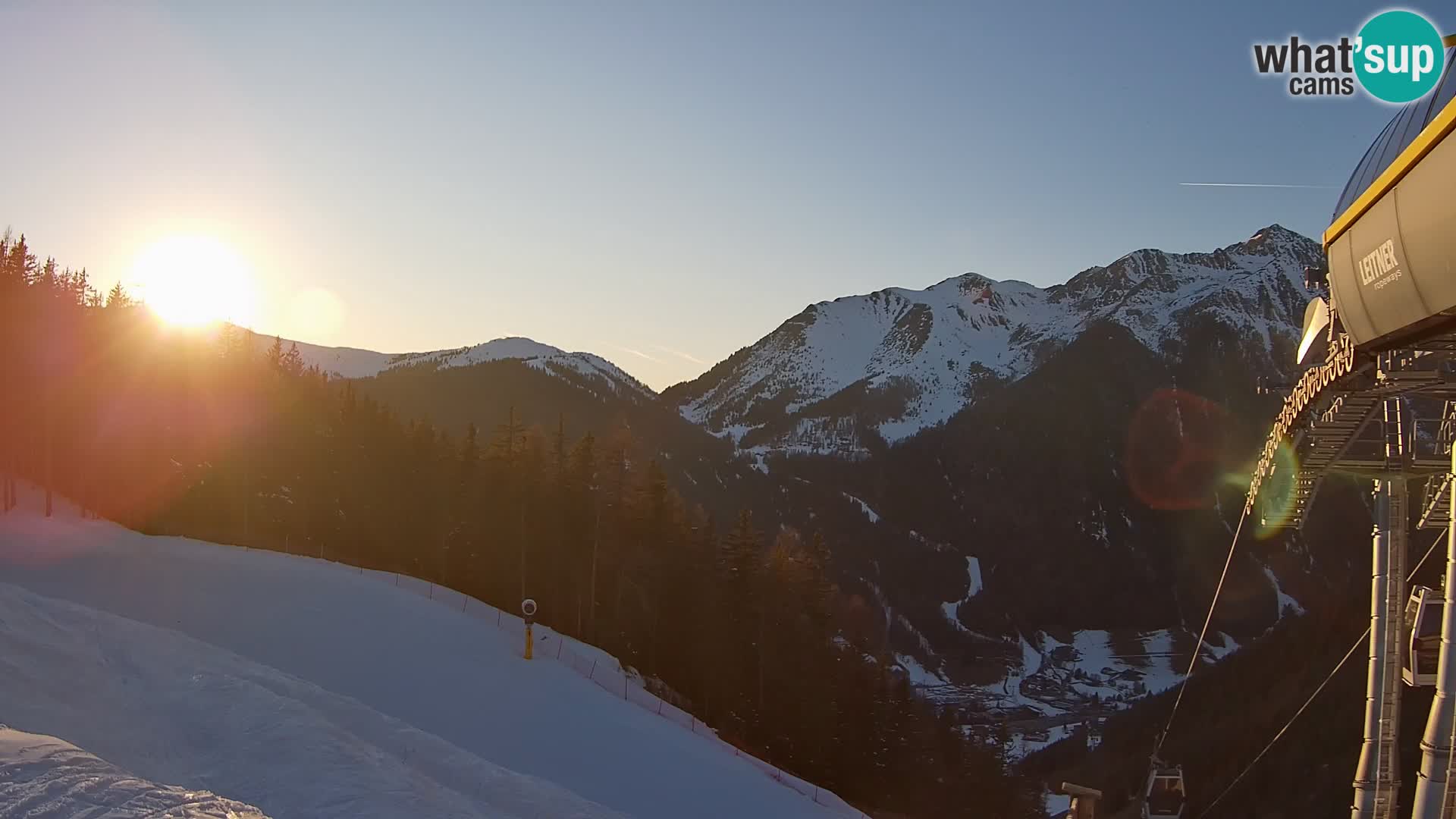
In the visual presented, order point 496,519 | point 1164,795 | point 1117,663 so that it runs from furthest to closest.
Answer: point 1117,663
point 496,519
point 1164,795

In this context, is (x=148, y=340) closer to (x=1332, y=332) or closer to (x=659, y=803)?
(x=659, y=803)

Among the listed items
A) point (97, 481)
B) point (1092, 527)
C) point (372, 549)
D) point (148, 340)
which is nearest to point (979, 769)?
point (372, 549)

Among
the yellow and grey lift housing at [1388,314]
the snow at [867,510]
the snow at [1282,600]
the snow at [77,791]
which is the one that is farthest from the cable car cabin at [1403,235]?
the snow at [867,510]

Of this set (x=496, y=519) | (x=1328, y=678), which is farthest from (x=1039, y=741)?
(x=1328, y=678)

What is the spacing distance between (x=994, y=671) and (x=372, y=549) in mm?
108675

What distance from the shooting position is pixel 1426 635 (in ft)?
35.9

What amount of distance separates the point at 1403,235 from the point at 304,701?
633 inches

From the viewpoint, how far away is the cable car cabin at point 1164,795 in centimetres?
1357

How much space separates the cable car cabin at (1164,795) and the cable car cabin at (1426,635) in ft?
12.3

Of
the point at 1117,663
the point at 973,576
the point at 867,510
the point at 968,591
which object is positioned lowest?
the point at 1117,663

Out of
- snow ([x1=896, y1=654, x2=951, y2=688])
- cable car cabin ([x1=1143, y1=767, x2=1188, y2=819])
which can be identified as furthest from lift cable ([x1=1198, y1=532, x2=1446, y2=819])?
snow ([x1=896, y1=654, x2=951, y2=688])

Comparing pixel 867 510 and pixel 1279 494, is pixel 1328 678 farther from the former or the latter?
pixel 867 510

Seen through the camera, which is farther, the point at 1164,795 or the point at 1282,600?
the point at 1282,600

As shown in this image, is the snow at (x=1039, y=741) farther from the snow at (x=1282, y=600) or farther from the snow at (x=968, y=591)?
the snow at (x=1282, y=600)
